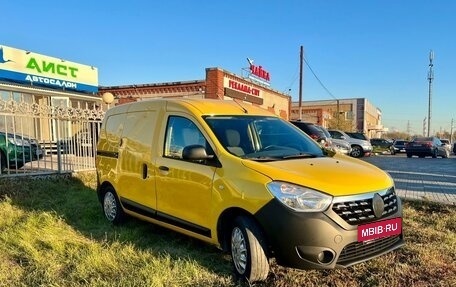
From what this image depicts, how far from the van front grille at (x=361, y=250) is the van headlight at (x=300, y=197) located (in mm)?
472

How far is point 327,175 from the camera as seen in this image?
3580 mm

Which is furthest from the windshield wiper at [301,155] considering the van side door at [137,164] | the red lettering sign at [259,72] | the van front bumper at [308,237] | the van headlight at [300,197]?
the red lettering sign at [259,72]

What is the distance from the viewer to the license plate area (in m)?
3.44

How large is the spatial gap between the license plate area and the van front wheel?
12.4 ft

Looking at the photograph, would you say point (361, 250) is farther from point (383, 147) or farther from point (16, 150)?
point (383, 147)

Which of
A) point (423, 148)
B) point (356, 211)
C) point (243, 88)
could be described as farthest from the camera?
point (243, 88)

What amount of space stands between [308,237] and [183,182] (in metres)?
1.67

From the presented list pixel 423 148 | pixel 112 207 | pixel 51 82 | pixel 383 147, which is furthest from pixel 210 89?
pixel 383 147

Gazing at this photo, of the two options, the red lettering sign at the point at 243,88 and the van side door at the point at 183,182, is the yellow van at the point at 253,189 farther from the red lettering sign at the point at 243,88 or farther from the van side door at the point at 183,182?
the red lettering sign at the point at 243,88

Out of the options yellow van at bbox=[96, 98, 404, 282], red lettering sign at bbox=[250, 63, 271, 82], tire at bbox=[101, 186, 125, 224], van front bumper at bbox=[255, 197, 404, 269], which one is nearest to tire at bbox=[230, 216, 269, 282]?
yellow van at bbox=[96, 98, 404, 282]

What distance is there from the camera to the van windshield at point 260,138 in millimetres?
4156

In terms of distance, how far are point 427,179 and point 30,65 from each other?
17.3 m

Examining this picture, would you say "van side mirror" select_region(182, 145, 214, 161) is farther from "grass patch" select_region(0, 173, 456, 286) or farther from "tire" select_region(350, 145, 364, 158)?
"tire" select_region(350, 145, 364, 158)

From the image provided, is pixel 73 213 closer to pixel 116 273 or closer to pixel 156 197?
pixel 156 197
